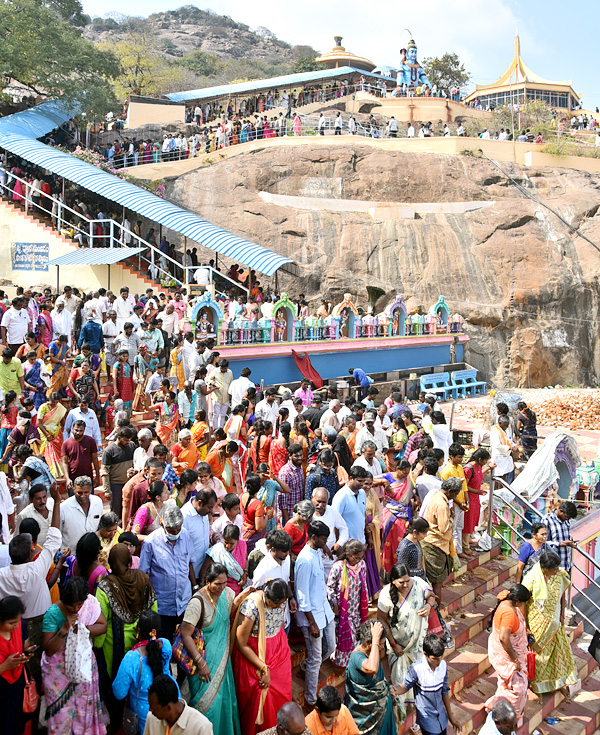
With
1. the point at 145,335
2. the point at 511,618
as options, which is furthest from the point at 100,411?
the point at 511,618

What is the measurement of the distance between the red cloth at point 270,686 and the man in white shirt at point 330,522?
1.08 metres

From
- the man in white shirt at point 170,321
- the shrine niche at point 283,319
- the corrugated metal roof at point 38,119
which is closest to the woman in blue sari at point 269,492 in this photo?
the man in white shirt at point 170,321

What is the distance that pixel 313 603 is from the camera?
516cm

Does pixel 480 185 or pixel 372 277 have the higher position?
pixel 480 185

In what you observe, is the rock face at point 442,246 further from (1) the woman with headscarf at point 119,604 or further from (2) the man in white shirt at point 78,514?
(1) the woman with headscarf at point 119,604

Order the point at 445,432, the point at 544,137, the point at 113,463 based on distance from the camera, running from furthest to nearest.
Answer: the point at 544,137, the point at 445,432, the point at 113,463

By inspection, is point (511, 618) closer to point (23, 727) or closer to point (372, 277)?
point (23, 727)

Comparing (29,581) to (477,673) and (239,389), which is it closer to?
(477,673)

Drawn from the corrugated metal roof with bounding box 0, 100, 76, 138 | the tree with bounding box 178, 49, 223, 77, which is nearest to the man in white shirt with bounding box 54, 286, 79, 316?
the corrugated metal roof with bounding box 0, 100, 76, 138

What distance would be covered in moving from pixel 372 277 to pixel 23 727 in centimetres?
2204

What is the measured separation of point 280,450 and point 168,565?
2761mm

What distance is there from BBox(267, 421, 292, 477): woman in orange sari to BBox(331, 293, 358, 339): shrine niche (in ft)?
36.3

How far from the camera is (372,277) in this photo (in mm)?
25000

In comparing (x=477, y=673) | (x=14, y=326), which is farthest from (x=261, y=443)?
(x=14, y=326)
